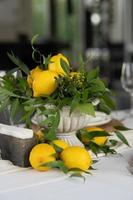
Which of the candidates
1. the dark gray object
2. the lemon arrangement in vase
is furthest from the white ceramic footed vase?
the dark gray object

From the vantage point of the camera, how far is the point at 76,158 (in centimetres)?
87

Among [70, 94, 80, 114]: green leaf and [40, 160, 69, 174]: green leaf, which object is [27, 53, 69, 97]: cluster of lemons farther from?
[40, 160, 69, 174]: green leaf

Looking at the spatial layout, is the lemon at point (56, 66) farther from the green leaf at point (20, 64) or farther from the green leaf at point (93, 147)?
the green leaf at point (93, 147)

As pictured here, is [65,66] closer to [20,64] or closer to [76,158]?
[20,64]

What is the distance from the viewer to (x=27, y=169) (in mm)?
920

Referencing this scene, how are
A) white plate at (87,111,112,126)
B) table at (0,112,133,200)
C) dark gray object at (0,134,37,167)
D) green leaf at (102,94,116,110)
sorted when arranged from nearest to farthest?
table at (0,112,133,200)
dark gray object at (0,134,37,167)
green leaf at (102,94,116,110)
white plate at (87,111,112,126)

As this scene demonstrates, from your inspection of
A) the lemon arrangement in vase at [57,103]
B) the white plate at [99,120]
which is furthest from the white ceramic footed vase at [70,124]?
the white plate at [99,120]

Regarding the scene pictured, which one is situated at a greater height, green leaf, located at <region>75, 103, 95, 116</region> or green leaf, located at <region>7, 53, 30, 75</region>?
green leaf, located at <region>7, 53, 30, 75</region>

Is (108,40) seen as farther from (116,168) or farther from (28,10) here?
(116,168)

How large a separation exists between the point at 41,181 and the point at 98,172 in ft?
0.44

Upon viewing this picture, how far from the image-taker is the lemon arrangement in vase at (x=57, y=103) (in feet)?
2.92

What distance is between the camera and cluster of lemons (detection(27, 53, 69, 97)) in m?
0.95

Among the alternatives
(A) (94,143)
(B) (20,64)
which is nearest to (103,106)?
(A) (94,143)

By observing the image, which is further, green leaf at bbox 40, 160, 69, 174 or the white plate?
the white plate
